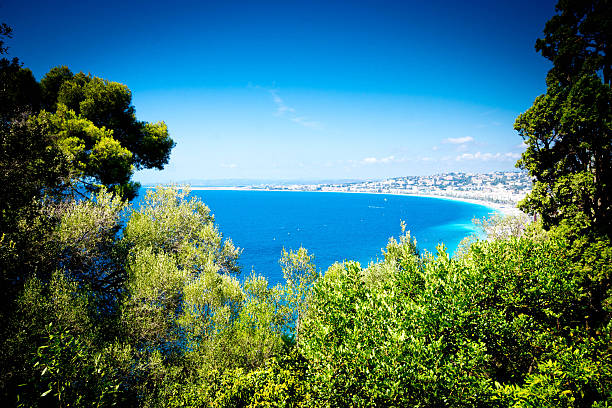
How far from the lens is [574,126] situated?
607 inches

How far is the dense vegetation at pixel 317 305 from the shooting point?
34.4ft

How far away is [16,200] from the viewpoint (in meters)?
12.1

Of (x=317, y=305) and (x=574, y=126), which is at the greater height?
(x=574, y=126)

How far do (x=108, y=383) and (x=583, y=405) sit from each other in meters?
18.5

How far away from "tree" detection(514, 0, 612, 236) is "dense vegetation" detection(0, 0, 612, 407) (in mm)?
101

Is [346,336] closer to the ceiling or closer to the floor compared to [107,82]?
closer to the floor

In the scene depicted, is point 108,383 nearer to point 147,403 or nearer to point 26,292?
point 147,403

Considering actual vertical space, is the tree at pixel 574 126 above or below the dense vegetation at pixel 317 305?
above

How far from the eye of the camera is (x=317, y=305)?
16.7 m

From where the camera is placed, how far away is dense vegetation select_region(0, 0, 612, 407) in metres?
10.5

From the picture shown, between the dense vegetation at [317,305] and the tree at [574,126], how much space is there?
101 millimetres

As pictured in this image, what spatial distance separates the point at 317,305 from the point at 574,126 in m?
18.8

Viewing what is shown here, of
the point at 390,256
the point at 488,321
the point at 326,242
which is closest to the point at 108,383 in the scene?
the point at 488,321

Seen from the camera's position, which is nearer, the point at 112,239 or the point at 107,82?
the point at 112,239
